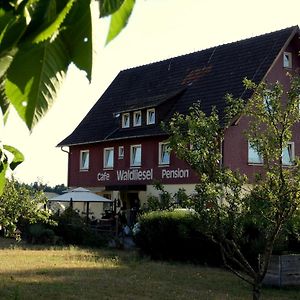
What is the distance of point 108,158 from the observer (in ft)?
114

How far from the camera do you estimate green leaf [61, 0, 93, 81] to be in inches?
25.4

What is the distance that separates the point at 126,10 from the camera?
69cm

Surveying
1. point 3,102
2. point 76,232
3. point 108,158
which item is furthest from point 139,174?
point 3,102

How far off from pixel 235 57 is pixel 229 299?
808 inches

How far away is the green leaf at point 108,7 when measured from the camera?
25.5 inches

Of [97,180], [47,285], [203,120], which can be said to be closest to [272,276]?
[47,285]

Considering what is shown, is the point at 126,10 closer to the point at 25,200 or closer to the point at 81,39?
the point at 81,39

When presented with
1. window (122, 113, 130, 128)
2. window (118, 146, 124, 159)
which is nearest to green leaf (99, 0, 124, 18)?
window (122, 113, 130, 128)

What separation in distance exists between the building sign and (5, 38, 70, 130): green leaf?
28.6m

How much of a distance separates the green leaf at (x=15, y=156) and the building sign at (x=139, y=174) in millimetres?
27972

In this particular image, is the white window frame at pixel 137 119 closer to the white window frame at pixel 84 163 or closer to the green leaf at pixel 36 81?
the white window frame at pixel 84 163

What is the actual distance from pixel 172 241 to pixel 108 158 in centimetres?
1670

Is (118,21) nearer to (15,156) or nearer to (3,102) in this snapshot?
(3,102)

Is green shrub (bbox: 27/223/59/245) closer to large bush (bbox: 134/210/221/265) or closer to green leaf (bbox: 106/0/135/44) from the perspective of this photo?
large bush (bbox: 134/210/221/265)
